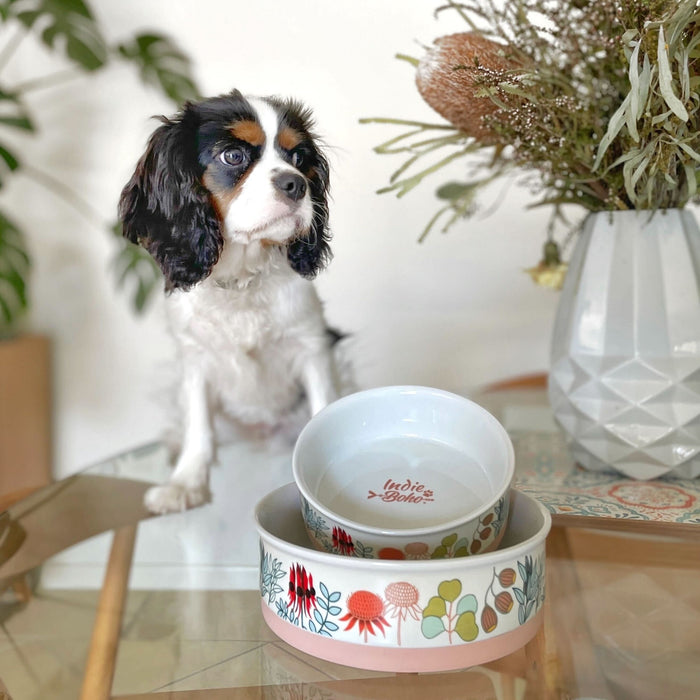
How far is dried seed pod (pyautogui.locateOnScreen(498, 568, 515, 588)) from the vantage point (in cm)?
47

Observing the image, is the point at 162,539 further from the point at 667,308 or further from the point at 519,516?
the point at 667,308

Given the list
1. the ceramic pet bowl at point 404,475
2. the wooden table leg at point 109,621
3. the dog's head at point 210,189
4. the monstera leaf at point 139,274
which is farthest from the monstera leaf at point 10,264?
the ceramic pet bowl at point 404,475

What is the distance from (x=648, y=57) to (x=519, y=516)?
0.38 metres

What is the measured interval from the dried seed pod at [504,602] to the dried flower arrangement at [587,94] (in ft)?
1.23

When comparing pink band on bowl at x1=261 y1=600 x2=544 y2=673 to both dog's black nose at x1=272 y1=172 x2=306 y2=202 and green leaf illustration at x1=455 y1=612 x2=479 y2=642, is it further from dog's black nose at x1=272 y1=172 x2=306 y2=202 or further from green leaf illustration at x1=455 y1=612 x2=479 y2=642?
dog's black nose at x1=272 y1=172 x2=306 y2=202

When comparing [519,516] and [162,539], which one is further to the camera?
[162,539]

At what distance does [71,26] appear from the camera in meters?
1.31

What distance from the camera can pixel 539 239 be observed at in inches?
49.6

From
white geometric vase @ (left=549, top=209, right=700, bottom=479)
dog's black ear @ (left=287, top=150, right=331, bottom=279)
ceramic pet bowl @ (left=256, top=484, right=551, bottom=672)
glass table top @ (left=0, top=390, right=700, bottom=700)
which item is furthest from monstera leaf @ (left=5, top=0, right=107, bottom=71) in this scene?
ceramic pet bowl @ (left=256, top=484, right=551, bottom=672)

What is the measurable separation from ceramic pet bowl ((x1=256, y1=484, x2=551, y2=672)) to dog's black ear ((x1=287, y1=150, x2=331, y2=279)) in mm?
240

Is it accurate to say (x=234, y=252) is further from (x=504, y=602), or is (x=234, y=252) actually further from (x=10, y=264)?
(x=10, y=264)

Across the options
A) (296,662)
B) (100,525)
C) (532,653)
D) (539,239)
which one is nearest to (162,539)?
(100,525)

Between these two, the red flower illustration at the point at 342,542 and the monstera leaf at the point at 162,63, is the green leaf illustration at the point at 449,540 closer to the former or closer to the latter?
the red flower illustration at the point at 342,542

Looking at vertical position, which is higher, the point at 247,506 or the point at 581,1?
the point at 581,1
